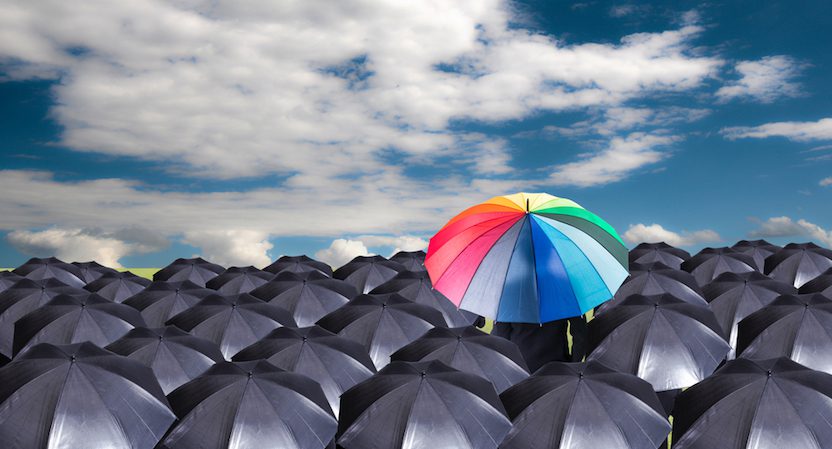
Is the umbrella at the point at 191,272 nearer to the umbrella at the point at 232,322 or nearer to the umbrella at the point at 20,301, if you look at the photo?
the umbrella at the point at 20,301

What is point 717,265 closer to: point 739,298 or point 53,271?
point 739,298

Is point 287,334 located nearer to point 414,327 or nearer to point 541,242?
point 414,327

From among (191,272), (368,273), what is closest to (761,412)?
(368,273)

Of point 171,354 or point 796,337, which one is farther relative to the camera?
point 796,337

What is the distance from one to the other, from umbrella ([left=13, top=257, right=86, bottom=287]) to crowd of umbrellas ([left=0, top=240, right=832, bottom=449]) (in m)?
8.79

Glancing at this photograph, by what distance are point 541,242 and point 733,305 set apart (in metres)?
8.80

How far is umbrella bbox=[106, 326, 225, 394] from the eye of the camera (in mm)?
11383

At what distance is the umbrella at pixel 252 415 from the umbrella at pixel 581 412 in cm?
212

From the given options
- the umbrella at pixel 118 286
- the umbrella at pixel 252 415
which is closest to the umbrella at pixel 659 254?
the umbrella at pixel 118 286

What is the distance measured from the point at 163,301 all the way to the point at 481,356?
9.07 meters

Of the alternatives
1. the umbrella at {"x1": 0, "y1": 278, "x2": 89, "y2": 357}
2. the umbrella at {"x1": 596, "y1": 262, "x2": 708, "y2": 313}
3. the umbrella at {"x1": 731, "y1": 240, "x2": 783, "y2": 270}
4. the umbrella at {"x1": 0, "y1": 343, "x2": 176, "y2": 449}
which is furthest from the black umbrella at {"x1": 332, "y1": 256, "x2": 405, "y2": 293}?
the umbrella at {"x1": 0, "y1": 343, "x2": 176, "y2": 449}

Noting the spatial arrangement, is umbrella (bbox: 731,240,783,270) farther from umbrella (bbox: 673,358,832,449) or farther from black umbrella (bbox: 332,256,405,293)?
umbrella (bbox: 673,358,832,449)

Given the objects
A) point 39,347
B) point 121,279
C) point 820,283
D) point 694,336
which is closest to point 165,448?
point 39,347

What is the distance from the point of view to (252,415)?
28.2 feet
